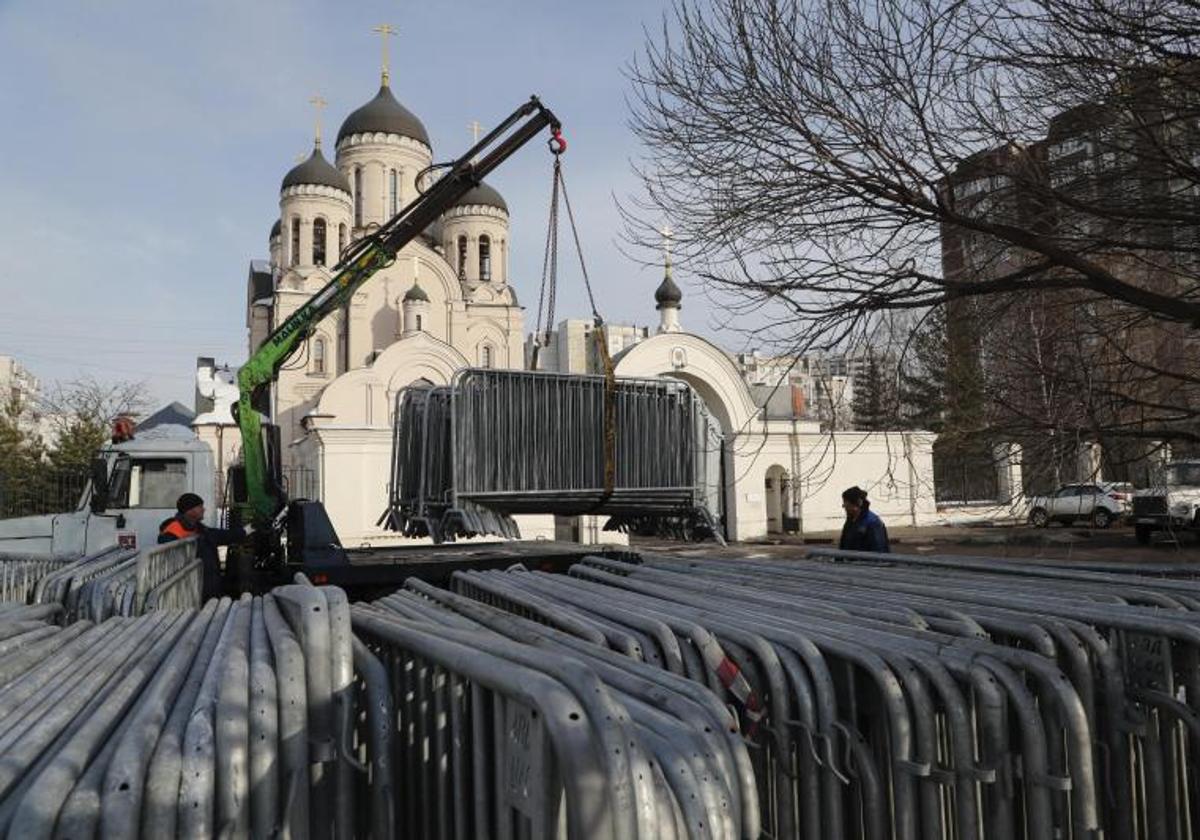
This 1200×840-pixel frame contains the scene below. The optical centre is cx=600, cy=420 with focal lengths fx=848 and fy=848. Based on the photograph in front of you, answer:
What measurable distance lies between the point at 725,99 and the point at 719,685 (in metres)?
5.11

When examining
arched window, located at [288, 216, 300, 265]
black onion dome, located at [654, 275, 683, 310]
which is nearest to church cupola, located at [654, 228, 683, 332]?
black onion dome, located at [654, 275, 683, 310]

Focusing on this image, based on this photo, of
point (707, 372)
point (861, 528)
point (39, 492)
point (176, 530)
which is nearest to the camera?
point (861, 528)

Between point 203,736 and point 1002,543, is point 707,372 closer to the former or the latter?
point 1002,543

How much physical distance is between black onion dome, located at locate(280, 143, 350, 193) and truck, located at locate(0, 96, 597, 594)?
26.2 metres

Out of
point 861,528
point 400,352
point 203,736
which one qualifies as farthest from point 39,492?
point 203,736

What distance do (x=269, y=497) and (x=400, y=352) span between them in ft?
64.6

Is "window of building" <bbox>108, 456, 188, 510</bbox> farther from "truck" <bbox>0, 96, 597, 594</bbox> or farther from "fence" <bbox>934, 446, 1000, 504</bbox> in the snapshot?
"fence" <bbox>934, 446, 1000, 504</bbox>

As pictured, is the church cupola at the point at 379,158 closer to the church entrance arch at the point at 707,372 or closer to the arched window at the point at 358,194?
the arched window at the point at 358,194

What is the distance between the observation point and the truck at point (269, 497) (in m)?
8.69

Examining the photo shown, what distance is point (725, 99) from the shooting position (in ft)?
21.1

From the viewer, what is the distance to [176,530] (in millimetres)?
7793

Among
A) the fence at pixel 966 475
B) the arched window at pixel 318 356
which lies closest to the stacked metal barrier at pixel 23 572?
the fence at pixel 966 475

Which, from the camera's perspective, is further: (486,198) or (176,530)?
(486,198)

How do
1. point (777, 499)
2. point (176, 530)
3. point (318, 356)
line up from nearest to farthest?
point (176, 530) → point (777, 499) → point (318, 356)
